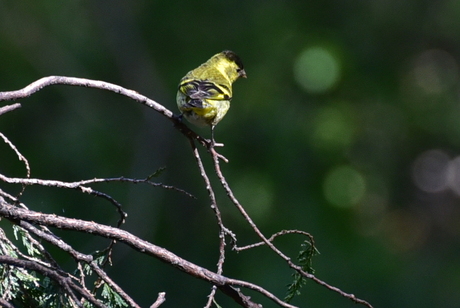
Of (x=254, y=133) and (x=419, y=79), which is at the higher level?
(x=419, y=79)

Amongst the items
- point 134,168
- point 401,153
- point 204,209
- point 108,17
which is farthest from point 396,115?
point 108,17

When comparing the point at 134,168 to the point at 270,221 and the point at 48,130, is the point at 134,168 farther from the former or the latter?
the point at 270,221

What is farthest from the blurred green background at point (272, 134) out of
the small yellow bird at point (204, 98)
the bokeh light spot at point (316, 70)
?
the small yellow bird at point (204, 98)

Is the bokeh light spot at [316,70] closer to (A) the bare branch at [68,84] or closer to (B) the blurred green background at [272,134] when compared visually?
(B) the blurred green background at [272,134]

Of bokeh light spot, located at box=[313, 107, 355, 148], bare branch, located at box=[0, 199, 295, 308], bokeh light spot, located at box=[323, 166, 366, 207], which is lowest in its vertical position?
bare branch, located at box=[0, 199, 295, 308]

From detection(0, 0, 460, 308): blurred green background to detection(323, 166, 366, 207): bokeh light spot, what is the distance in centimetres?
2

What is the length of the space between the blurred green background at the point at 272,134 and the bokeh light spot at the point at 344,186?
19 mm

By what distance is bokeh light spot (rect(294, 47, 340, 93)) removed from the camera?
6.22 metres

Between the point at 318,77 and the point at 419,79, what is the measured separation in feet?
5.24

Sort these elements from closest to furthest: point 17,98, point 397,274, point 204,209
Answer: point 17,98 < point 397,274 < point 204,209

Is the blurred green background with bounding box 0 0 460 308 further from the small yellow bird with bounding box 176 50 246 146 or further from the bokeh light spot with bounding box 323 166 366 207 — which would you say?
the small yellow bird with bounding box 176 50 246 146

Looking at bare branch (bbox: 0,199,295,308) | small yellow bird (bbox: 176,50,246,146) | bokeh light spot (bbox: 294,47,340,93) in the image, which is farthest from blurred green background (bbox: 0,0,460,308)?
bare branch (bbox: 0,199,295,308)

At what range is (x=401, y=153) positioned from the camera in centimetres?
712

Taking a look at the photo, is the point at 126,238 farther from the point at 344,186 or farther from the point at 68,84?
the point at 344,186
